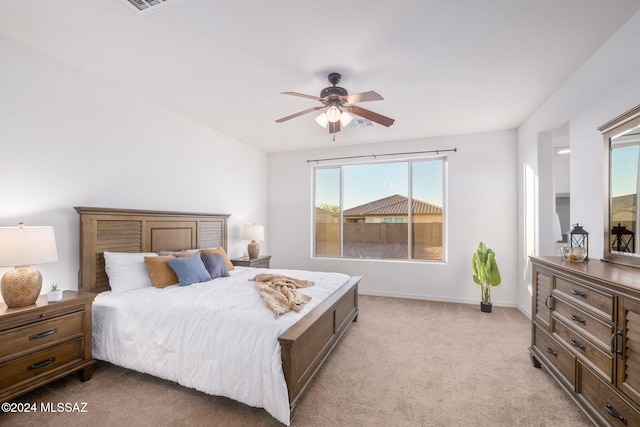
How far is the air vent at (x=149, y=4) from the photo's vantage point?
1886mm

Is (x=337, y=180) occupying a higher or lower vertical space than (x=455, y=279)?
higher

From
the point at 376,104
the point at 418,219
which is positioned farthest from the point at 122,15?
the point at 418,219

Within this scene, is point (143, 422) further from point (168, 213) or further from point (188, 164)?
point (188, 164)

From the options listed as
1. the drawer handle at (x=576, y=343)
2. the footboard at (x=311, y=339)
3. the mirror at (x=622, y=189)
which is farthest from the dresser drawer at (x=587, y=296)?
the footboard at (x=311, y=339)

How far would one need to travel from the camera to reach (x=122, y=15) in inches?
79.8

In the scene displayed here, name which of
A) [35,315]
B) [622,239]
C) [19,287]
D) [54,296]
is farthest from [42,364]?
[622,239]

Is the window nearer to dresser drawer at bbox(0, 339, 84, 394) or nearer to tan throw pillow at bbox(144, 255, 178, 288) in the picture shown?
tan throw pillow at bbox(144, 255, 178, 288)

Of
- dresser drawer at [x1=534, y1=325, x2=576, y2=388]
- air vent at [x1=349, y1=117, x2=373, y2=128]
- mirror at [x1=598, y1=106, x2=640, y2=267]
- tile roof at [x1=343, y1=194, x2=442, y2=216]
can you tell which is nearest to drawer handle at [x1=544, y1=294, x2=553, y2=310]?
dresser drawer at [x1=534, y1=325, x2=576, y2=388]

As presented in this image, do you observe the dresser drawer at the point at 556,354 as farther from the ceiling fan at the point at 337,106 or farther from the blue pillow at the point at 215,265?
the blue pillow at the point at 215,265

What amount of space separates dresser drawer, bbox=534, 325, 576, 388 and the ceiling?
229 cm

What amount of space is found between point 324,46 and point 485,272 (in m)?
3.66

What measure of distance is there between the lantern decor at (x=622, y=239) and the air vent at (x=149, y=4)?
3.32 m

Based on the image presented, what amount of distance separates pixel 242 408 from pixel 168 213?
2.45m

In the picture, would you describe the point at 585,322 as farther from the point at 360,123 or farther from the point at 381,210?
the point at 381,210
